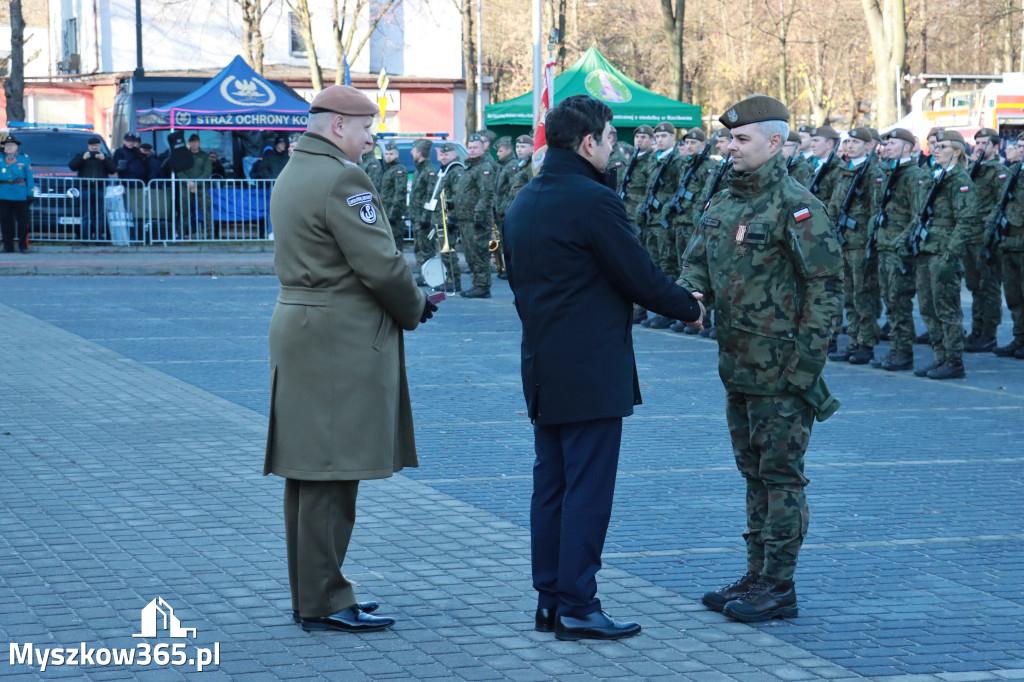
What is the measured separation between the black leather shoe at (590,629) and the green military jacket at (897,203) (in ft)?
27.1

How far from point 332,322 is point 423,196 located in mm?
14390

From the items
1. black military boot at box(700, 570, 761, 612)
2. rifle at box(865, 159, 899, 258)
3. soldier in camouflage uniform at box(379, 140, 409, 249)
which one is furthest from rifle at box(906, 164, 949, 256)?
soldier in camouflage uniform at box(379, 140, 409, 249)

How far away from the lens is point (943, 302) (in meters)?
12.3

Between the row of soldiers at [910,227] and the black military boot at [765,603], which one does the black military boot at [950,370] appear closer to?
the row of soldiers at [910,227]

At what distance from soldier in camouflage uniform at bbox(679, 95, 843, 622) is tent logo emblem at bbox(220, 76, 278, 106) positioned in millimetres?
23389

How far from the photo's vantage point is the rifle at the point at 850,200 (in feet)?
43.5

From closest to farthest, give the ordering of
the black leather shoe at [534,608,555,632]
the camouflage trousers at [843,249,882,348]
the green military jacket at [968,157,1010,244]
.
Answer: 1. the black leather shoe at [534,608,555,632]
2. the camouflage trousers at [843,249,882,348]
3. the green military jacket at [968,157,1010,244]

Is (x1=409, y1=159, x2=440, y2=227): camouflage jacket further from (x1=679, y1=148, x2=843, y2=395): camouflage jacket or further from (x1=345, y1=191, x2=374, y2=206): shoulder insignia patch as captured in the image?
(x1=345, y1=191, x2=374, y2=206): shoulder insignia patch

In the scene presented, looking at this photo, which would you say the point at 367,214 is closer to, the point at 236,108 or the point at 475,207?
the point at 475,207

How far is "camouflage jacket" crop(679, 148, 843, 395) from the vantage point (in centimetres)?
526

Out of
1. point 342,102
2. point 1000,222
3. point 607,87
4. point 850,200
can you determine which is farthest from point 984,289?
point 607,87

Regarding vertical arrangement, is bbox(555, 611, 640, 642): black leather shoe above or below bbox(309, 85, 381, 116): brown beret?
below

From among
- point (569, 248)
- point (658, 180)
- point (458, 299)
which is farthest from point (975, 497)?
point (458, 299)

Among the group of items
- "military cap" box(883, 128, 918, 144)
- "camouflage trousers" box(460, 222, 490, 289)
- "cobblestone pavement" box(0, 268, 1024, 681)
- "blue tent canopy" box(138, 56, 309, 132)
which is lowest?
"cobblestone pavement" box(0, 268, 1024, 681)
